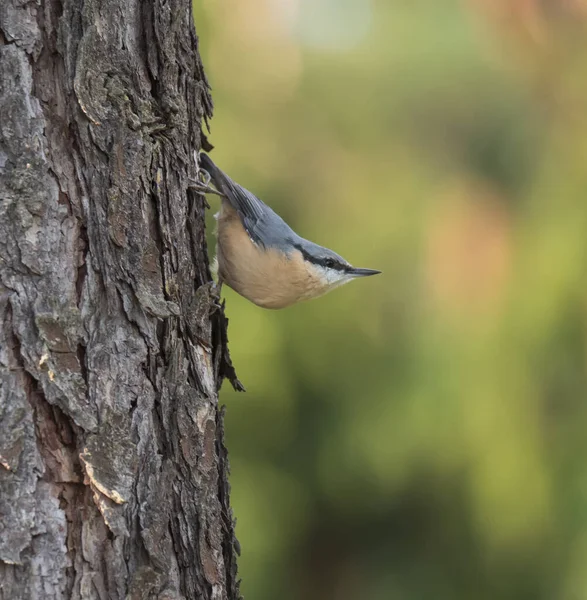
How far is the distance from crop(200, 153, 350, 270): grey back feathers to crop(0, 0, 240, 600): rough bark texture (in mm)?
770

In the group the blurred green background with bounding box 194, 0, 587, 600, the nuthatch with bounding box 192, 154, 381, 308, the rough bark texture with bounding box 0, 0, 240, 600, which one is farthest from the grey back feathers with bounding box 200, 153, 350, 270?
the rough bark texture with bounding box 0, 0, 240, 600

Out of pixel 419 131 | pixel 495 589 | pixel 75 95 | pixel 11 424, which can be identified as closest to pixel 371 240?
pixel 419 131

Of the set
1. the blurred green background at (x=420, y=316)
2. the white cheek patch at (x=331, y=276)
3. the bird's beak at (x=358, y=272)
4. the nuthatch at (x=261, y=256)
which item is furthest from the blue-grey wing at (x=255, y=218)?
the blurred green background at (x=420, y=316)

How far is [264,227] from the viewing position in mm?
2414

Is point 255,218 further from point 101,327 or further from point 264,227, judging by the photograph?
point 101,327

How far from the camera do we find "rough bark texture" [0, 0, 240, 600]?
3.87ft

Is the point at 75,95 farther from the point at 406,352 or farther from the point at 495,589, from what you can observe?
the point at 495,589

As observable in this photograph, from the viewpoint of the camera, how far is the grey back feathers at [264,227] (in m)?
2.36

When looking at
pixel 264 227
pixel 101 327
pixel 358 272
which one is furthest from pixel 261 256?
pixel 101 327

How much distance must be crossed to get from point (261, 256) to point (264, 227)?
0.10 metres

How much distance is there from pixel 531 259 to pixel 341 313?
77cm

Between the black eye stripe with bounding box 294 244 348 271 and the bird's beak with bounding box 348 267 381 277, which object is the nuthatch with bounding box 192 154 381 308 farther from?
the bird's beak with bounding box 348 267 381 277

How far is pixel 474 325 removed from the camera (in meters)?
2.81

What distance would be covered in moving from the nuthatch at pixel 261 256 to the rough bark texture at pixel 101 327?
0.81 m
